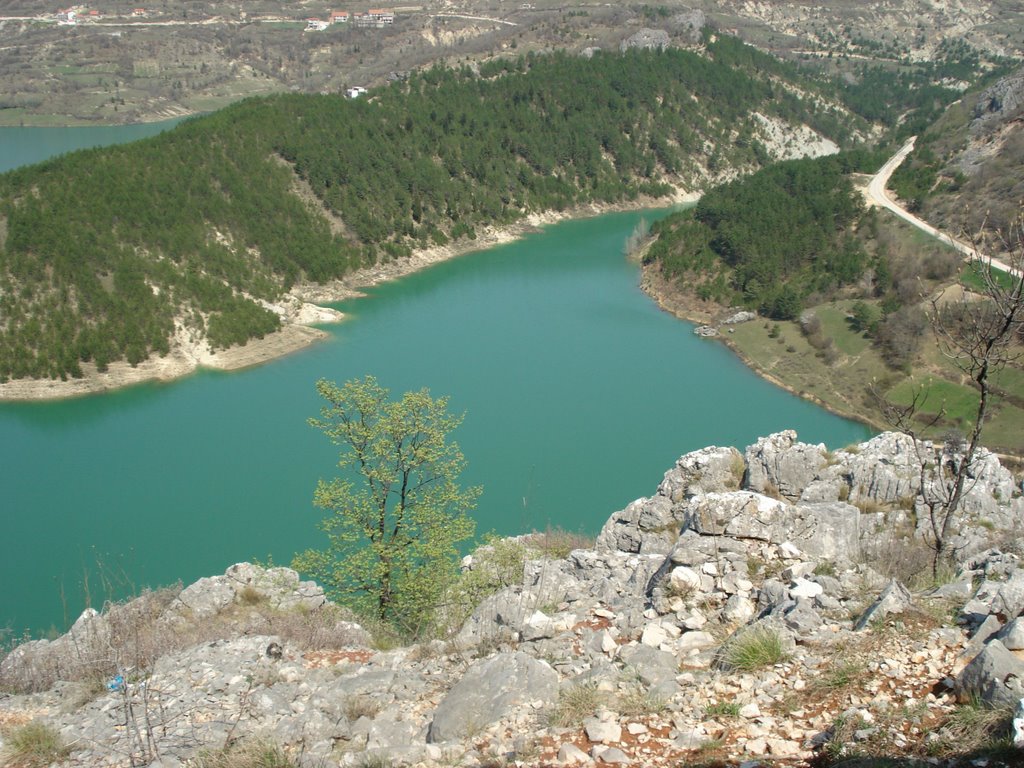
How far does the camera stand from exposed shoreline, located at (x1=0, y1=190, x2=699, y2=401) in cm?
→ 3703

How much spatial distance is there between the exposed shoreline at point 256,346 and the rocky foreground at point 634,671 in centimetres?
2804

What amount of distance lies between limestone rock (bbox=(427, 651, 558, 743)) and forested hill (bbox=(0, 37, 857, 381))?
35.3 m

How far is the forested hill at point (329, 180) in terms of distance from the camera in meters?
40.3

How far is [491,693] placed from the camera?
7.41m

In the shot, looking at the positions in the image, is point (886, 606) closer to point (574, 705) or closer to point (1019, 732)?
point (1019, 732)

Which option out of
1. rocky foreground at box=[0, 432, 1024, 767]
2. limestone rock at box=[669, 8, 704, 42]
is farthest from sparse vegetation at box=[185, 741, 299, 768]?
limestone rock at box=[669, 8, 704, 42]

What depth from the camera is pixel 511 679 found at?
751 centimetres

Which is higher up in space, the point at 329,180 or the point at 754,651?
the point at 329,180

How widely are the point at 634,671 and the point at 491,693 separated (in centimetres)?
124

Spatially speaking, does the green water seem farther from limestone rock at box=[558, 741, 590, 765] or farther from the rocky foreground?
limestone rock at box=[558, 741, 590, 765]

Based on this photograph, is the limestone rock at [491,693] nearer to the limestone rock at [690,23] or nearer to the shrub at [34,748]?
the shrub at [34,748]

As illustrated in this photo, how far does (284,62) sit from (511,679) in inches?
5520

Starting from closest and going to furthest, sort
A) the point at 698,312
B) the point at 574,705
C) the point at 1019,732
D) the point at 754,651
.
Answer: the point at 1019,732
the point at 574,705
the point at 754,651
the point at 698,312

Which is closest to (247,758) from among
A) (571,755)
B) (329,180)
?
(571,755)
